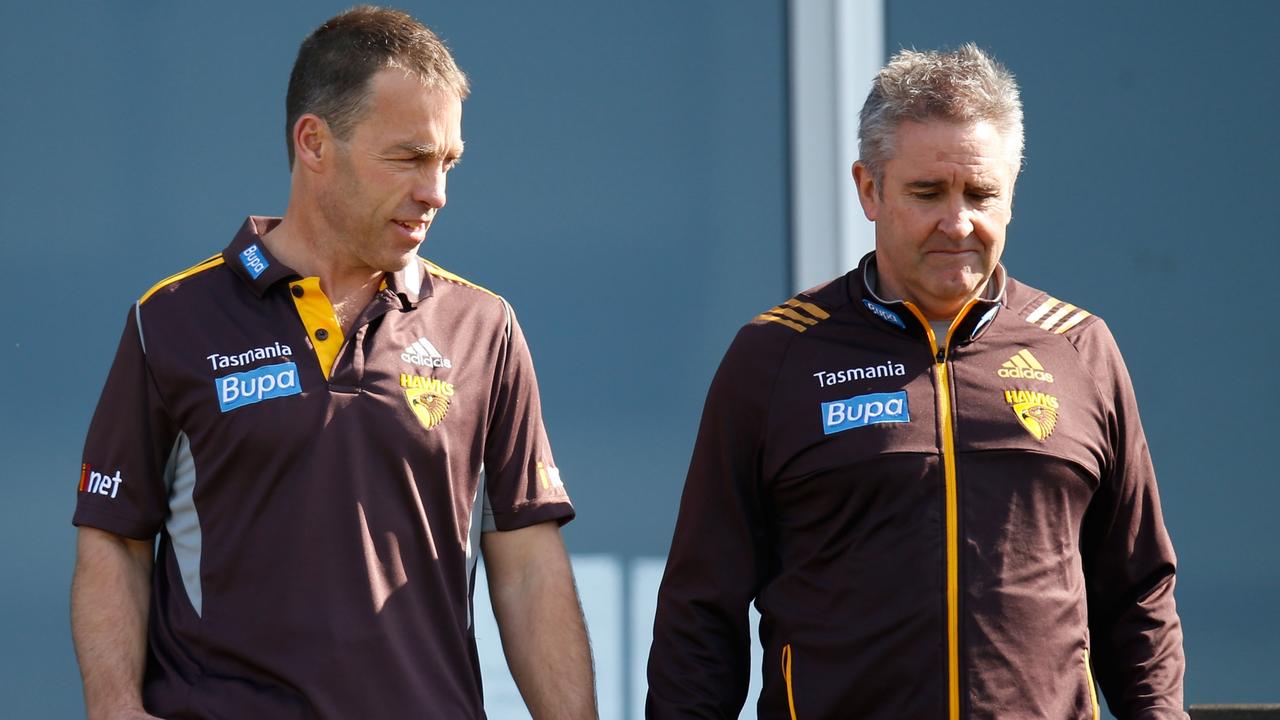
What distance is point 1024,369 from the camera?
7.54 ft

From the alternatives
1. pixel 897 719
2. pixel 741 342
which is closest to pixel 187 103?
pixel 741 342

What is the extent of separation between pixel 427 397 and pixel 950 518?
79 centimetres

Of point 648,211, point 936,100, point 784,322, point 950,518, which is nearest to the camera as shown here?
point 950,518

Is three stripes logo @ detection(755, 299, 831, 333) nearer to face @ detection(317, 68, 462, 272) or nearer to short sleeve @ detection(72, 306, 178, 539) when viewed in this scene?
face @ detection(317, 68, 462, 272)

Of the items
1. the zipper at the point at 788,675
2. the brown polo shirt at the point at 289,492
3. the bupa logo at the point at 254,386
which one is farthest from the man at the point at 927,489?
the bupa logo at the point at 254,386

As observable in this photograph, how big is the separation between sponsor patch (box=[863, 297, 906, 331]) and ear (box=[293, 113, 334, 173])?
34.2 inches

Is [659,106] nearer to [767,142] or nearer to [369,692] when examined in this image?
[767,142]

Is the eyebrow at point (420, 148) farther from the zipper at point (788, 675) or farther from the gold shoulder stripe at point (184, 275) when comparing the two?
the zipper at point (788, 675)

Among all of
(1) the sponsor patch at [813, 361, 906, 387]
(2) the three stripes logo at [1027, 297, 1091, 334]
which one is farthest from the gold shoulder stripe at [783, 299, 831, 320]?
(2) the three stripes logo at [1027, 297, 1091, 334]

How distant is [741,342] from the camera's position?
94.7 inches

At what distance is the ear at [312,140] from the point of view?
2.35 m

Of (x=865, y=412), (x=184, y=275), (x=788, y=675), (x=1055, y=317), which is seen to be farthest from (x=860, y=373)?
(x=184, y=275)

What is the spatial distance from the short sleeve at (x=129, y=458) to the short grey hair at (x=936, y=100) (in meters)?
1.14

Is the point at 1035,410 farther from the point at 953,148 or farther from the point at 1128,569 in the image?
the point at 953,148
